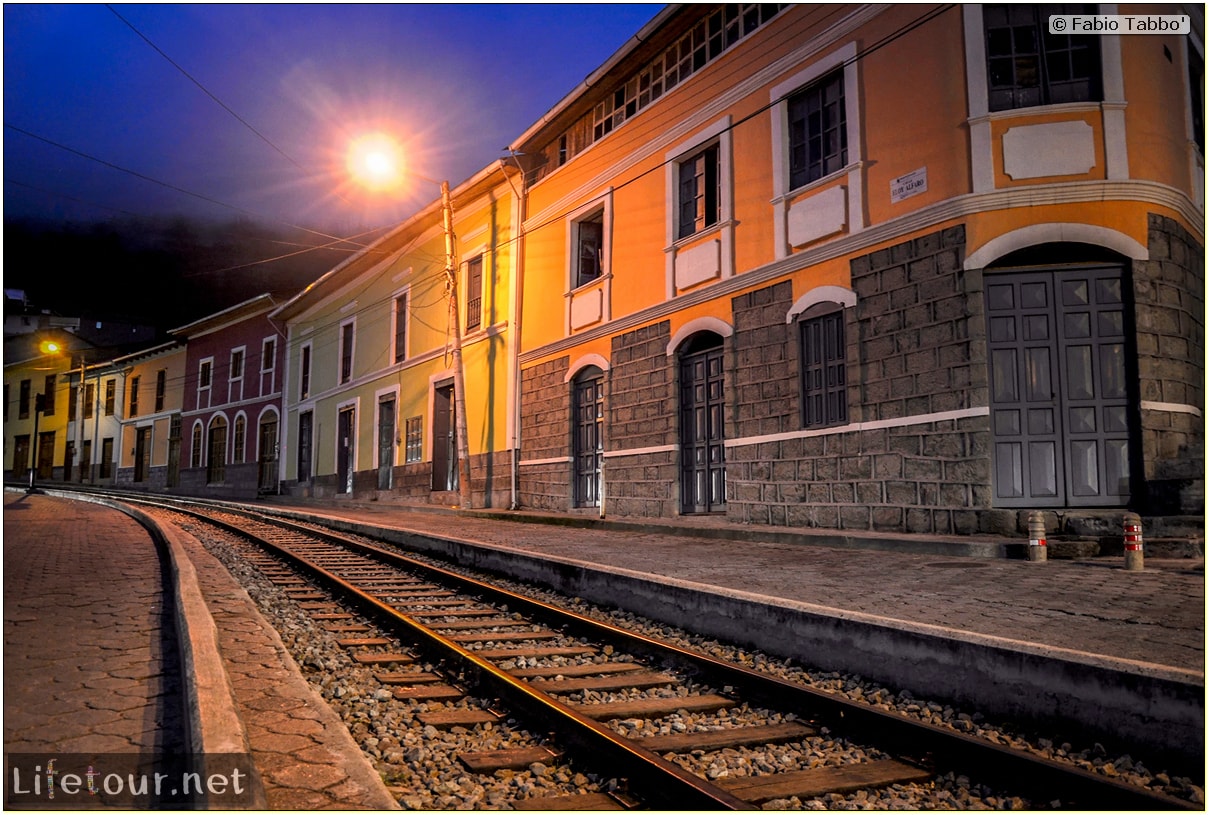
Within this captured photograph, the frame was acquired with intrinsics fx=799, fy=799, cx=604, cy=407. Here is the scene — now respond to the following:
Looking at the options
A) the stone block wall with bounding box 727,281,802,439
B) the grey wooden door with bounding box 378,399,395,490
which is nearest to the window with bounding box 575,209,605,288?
the stone block wall with bounding box 727,281,802,439

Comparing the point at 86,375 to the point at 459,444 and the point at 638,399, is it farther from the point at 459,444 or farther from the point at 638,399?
the point at 638,399

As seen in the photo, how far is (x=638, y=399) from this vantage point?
14.5 meters

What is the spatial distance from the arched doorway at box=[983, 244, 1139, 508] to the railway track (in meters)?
5.66

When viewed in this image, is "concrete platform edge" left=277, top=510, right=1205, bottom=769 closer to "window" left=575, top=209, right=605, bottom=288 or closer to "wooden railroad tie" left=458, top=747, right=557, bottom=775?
"wooden railroad tie" left=458, top=747, right=557, bottom=775

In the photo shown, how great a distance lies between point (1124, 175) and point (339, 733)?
31.3 ft

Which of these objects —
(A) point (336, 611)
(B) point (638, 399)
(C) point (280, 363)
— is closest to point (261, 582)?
(A) point (336, 611)

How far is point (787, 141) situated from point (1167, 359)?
5.77 m

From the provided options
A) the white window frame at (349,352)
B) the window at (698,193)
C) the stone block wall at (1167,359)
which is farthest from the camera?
the white window frame at (349,352)

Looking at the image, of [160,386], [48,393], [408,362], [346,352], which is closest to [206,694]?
[408,362]

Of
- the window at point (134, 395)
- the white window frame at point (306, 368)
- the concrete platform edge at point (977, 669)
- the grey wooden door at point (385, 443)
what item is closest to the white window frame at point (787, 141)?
the concrete platform edge at point (977, 669)

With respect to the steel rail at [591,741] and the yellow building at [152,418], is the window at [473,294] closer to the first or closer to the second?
the steel rail at [591,741]

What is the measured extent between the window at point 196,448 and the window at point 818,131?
34.9m

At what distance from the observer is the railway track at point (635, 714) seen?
10.5 feet

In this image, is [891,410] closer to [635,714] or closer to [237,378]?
[635,714]
